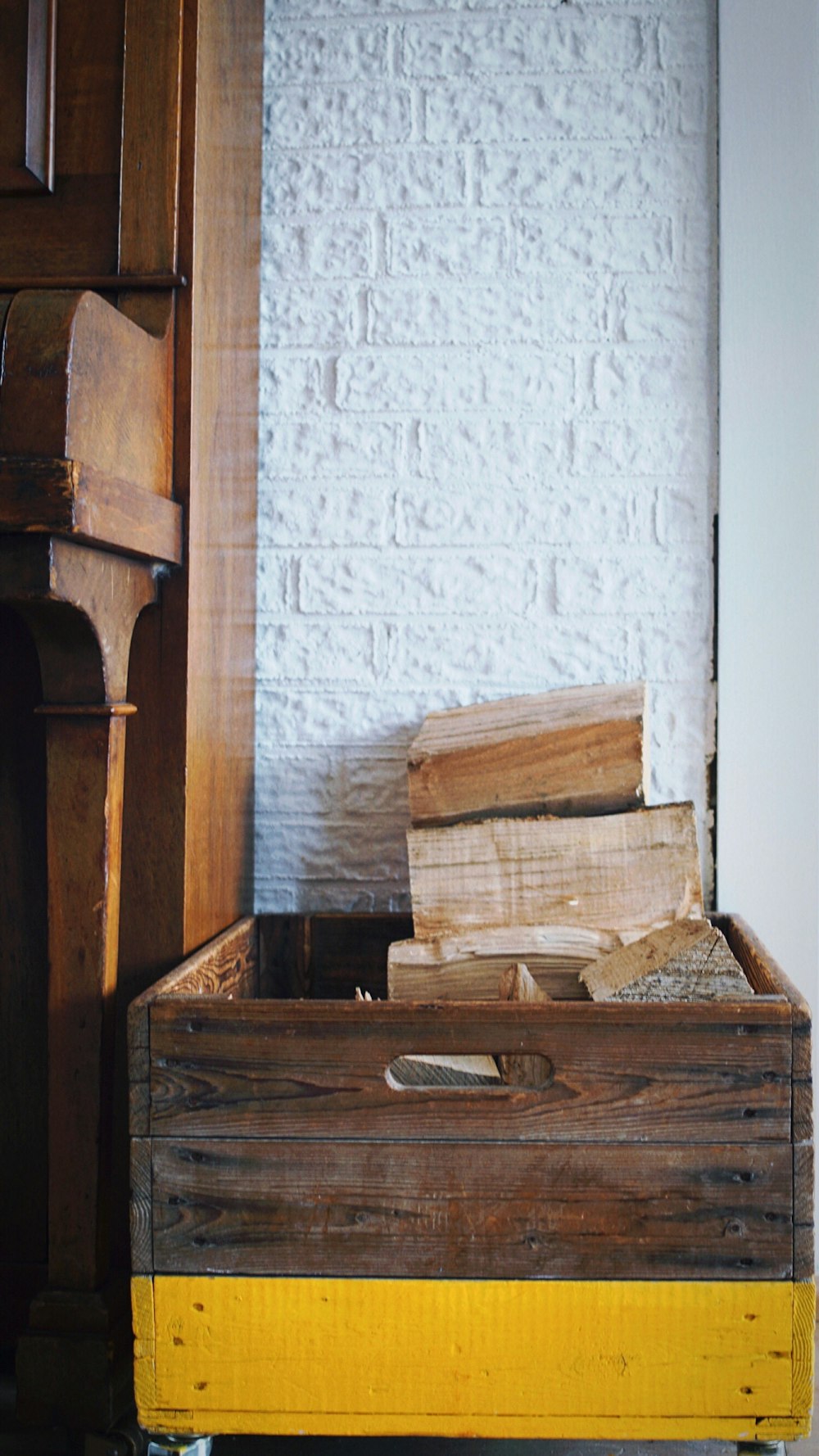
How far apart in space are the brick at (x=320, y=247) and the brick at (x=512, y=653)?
59cm

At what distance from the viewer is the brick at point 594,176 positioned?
1889 millimetres

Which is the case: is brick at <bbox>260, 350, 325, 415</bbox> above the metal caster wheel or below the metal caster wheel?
above

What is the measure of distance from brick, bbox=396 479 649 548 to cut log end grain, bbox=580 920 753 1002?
2.34 feet

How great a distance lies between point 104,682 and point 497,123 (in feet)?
3.80

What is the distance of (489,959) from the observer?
1570 mm

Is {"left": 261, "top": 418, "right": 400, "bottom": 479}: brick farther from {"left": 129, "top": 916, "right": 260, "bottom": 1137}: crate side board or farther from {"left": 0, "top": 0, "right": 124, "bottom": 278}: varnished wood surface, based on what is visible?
{"left": 129, "top": 916, "right": 260, "bottom": 1137}: crate side board

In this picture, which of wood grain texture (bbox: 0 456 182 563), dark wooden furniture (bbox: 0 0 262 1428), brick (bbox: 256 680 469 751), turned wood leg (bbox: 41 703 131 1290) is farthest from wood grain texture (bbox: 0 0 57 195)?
brick (bbox: 256 680 469 751)

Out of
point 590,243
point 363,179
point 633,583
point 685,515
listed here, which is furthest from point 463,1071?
point 363,179

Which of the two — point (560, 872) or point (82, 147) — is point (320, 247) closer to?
point (82, 147)

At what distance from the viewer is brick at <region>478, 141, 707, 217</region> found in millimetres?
1889

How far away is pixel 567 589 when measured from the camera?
6.28ft

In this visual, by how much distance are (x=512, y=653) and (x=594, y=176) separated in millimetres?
768

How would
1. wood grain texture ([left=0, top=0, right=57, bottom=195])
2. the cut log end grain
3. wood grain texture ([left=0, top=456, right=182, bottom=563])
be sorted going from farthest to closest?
wood grain texture ([left=0, top=0, right=57, bottom=195]), the cut log end grain, wood grain texture ([left=0, top=456, right=182, bottom=563])

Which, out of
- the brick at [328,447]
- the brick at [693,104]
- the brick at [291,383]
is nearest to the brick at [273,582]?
the brick at [328,447]
